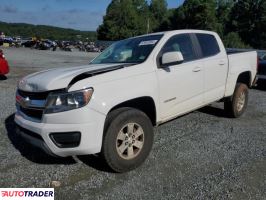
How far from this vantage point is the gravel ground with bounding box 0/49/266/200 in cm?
385

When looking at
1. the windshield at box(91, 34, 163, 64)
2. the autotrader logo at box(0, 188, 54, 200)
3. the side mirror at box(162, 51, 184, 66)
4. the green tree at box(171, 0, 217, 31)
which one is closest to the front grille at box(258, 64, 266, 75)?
the windshield at box(91, 34, 163, 64)

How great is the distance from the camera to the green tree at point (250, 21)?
5988 centimetres

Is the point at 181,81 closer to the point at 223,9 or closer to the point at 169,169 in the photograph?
the point at 169,169

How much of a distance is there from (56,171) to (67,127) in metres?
0.81

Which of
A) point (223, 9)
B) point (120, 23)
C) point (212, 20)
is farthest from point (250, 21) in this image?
point (120, 23)

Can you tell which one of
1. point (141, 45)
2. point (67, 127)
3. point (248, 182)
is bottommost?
point (248, 182)

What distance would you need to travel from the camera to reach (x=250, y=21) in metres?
63.7

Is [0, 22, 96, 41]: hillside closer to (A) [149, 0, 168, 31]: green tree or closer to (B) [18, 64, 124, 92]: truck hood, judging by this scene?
(A) [149, 0, 168, 31]: green tree

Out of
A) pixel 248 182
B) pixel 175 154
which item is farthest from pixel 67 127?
pixel 248 182

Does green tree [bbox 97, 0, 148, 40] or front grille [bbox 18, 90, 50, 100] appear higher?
green tree [bbox 97, 0, 148, 40]

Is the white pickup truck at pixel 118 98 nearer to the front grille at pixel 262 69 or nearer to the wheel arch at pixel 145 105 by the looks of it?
the wheel arch at pixel 145 105

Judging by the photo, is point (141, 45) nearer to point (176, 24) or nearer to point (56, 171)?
point (56, 171)

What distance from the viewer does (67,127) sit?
3842 mm

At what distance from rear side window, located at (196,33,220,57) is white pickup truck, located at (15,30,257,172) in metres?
0.15
